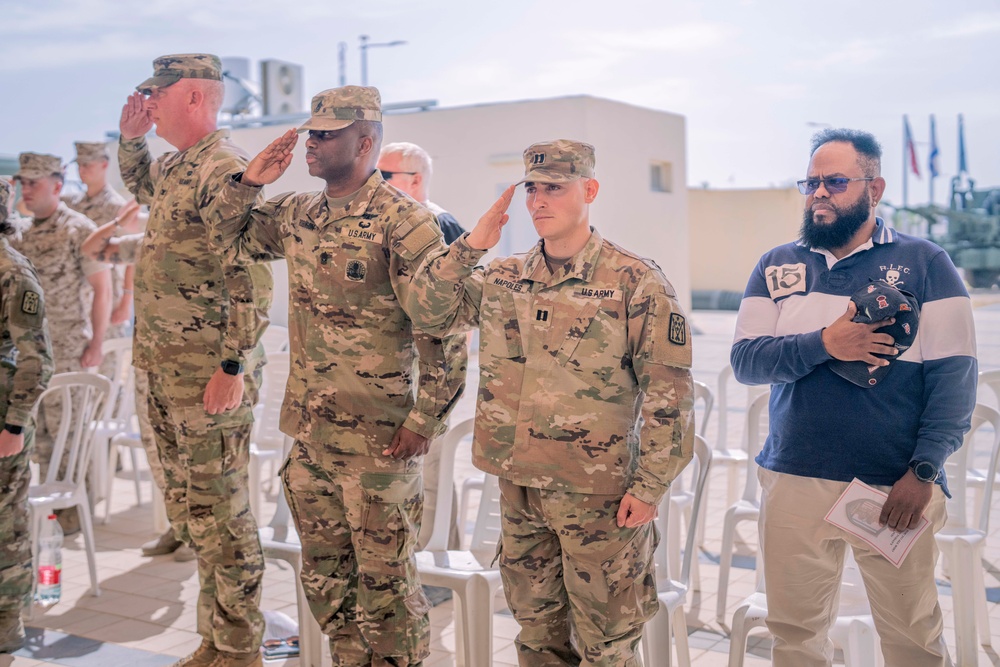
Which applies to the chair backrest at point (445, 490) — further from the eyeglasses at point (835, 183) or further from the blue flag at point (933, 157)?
the blue flag at point (933, 157)

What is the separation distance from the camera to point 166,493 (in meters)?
3.39

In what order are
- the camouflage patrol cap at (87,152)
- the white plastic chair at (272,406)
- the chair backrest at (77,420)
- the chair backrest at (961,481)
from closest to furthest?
the chair backrest at (961,481), the chair backrest at (77,420), the white plastic chair at (272,406), the camouflage patrol cap at (87,152)

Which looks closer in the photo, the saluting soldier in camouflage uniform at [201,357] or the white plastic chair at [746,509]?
the saluting soldier in camouflage uniform at [201,357]

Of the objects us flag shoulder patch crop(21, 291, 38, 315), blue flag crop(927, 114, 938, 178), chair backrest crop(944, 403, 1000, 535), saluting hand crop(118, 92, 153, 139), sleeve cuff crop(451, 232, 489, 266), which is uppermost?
blue flag crop(927, 114, 938, 178)

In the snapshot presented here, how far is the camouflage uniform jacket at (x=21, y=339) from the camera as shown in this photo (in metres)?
3.60

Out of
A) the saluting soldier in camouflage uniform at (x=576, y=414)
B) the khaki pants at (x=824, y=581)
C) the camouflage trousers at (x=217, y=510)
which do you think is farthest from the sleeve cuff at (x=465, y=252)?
the camouflage trousers at (x=217, y=510)

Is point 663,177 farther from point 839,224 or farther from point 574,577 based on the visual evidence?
point 574,577

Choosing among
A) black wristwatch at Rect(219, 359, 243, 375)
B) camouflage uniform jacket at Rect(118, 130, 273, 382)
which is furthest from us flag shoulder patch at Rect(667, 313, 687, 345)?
black wristwatch at Rect(219, 359, 243, 375)

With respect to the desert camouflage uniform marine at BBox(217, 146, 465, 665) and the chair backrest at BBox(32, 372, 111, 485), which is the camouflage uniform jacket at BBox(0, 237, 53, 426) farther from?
the desert camouflage uniform marine at BBox(217, 146, 465, 665)

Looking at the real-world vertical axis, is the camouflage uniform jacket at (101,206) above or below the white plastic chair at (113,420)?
above

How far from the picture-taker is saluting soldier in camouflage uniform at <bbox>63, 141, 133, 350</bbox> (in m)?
5.90

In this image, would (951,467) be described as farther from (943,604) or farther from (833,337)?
(833,337)

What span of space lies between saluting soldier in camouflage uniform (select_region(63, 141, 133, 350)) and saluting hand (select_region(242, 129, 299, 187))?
3.37m

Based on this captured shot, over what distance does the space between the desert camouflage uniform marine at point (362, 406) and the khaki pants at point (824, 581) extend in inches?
37.6
